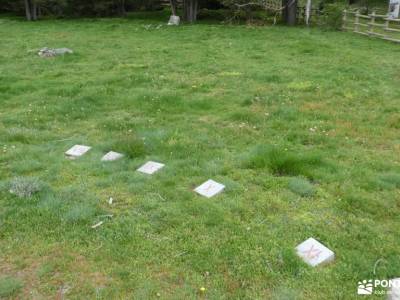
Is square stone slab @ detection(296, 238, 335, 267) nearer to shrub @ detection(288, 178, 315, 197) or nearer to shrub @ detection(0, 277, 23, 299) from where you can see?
shrub @ detection(288, 178, 315, 197)

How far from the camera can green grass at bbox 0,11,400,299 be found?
3.08 m

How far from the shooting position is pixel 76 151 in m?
5.18

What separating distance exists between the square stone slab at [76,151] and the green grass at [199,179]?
0.31 ft

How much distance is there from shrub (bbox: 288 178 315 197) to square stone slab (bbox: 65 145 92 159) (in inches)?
97.4

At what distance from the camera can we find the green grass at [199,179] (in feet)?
10.1

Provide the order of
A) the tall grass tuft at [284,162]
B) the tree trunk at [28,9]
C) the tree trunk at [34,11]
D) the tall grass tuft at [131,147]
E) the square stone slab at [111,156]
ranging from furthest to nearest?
the tree trunk at [34,11] < the tree trunk at [28,9] < the tall grass tuft at [131,147] < the square stone slab at [111,156] < the tall grass tuft at [284,162]

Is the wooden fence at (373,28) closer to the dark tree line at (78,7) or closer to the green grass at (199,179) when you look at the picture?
the dark tree line at (78,7)

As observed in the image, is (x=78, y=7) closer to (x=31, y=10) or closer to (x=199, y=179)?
(x=31, y=10)

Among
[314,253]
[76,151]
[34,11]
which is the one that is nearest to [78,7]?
[34,11]

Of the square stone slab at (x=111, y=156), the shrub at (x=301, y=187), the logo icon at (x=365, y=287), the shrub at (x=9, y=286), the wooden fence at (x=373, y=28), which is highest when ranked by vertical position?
the wooden fence at (x=373, y=28)

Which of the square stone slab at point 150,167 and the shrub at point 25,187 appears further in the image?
the square stone slab at point 150,167

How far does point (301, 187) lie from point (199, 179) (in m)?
1.03

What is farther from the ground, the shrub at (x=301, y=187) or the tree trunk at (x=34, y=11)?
the tree trunk at (x=34, y=11)

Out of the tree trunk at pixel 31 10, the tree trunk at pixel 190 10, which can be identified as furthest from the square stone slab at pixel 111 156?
the tree trunk at pixel 31 10
